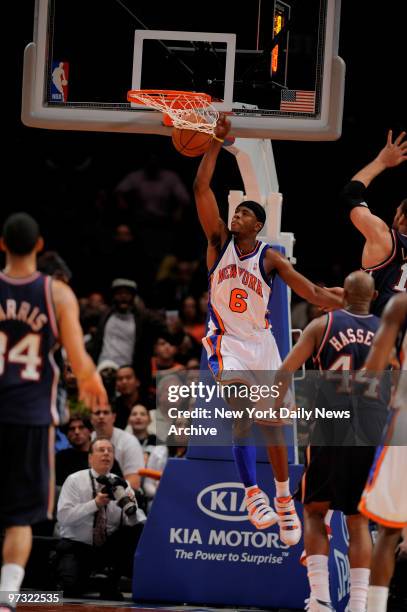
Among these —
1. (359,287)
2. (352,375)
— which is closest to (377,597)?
(352,375)

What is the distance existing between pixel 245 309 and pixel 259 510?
153cm

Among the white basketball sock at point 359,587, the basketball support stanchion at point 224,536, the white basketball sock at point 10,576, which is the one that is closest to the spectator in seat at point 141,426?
the basketball support stanchion at point 224,536

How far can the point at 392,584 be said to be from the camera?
33.6ft

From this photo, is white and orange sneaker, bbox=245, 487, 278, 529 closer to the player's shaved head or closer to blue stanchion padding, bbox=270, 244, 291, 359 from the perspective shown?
blue stanchion padding, bbox=270, 244, 291, 359

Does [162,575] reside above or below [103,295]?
below

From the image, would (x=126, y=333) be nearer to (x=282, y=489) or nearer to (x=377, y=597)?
(x=282, y=489)

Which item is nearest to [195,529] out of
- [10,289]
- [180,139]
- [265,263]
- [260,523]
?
[260,523]

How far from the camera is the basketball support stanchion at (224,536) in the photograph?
32.3ft

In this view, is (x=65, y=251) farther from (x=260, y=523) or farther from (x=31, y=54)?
(x=260, y=523)

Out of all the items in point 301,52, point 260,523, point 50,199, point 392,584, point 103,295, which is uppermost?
point 301,52

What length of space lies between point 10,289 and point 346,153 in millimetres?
10372

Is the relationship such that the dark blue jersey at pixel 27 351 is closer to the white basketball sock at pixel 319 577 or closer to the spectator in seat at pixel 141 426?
the white basketball sock at pixel 319 577

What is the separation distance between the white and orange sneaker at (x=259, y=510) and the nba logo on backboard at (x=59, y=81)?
3.53 m

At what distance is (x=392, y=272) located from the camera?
9156 millimetres
